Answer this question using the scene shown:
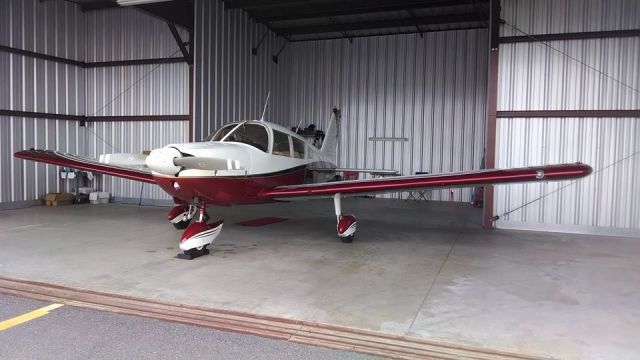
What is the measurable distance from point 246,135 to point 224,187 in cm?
103

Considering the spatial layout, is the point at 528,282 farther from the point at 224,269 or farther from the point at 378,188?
the point at 224,269

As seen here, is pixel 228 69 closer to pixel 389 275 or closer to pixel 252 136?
pixel 252 136

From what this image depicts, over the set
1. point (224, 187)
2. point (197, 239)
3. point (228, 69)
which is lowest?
point (197, 239)

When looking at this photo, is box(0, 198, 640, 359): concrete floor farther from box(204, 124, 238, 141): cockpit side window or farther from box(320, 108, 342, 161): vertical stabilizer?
box(320, 108, 342, 161): vertical stabilizer

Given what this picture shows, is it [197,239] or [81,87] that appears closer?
[197,239]

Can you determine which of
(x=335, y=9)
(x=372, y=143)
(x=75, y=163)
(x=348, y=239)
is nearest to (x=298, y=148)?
(x=348, y=239)

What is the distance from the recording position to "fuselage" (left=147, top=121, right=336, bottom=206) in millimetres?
5578

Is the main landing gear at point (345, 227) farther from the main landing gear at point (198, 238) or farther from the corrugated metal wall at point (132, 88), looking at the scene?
the corrugated metal wall at point (132, 88)

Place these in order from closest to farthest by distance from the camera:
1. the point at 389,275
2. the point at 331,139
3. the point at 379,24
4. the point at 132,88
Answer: the point at 389,275 → the point at 331,139 → the point at 132,88 → the point at 379,24

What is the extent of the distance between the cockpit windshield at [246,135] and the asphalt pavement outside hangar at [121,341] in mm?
3501

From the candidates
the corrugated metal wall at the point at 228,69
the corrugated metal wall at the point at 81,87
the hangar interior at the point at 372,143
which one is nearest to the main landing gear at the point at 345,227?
the hangar interior at the point at 372,143

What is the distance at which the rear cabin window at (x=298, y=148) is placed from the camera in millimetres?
7992

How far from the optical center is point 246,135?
692 centimetres

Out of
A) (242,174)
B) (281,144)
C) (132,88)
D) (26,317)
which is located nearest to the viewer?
(26,317)
